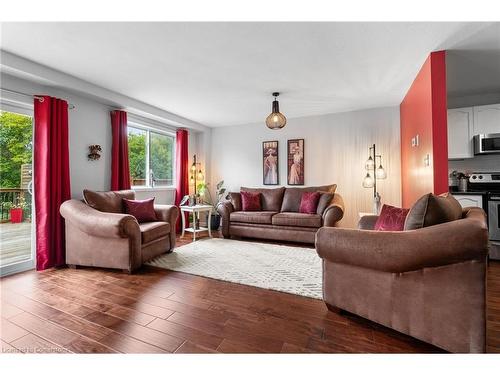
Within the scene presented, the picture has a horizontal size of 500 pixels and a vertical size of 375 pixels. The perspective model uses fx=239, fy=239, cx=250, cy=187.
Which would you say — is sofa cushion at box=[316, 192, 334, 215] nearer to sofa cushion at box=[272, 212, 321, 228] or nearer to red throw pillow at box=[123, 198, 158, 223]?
sofa cushion at box=[272, 212, 321, 228]

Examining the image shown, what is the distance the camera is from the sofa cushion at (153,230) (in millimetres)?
2940

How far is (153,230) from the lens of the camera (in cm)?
308

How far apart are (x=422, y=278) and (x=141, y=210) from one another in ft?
10.7

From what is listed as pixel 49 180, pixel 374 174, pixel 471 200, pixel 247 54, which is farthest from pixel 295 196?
Result: pixel 49 180

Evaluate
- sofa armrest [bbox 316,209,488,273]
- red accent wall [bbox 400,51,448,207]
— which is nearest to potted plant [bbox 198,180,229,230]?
red accent wall [bbox 400,51,448,207]

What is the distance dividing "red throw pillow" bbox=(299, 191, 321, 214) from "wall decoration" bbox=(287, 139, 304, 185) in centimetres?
77

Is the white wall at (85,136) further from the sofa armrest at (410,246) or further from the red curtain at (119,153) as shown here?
the sofa armrest at (410,246)

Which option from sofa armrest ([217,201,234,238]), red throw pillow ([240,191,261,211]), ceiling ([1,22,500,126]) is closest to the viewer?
ceiling ([1,22,500,126])

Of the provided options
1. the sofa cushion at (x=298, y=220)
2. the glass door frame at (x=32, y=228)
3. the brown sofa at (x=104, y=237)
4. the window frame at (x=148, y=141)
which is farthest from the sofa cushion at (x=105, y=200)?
the sofa cushion at (x=298, y=220)

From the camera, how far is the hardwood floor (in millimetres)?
1485

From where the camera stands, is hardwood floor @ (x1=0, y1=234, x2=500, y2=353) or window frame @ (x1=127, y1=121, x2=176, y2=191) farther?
window frame @ (x1=127, y1=121, x2=176, y2=191)

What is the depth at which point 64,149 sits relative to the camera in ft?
10.1

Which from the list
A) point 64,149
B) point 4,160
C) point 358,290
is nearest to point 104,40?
point 64,149

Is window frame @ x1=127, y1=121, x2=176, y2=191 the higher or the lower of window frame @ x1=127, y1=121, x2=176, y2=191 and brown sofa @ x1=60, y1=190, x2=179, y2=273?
the higher
